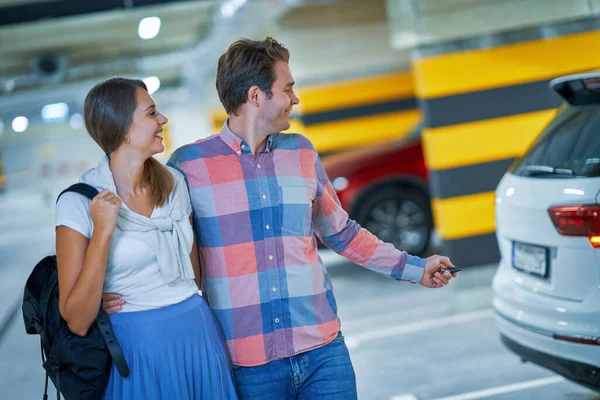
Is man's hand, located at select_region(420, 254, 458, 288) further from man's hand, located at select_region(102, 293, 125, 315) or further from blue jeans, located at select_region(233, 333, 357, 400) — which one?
man's hand, located at select_region(102, 293, 125, 315)

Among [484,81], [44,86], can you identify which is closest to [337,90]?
[44,86]

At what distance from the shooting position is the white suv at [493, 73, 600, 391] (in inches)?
124

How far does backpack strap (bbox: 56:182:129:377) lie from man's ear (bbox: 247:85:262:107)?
536 mm

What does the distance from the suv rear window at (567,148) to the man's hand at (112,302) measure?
202 centimetres

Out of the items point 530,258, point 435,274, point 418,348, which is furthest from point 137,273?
point 418,348

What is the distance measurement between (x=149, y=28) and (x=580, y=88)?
947cm

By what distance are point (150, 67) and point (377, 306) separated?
36.4 ft

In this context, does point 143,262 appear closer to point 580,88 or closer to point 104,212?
point 104,212

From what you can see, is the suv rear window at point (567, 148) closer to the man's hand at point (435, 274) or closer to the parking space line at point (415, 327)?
the man's hand at point (435, 274)

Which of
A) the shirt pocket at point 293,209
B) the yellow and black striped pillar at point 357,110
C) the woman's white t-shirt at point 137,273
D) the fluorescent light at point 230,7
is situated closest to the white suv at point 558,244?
the shirt pocket at point 293,209

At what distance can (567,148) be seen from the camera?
350cm

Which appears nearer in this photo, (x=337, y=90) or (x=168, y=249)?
(x=168, y=249)

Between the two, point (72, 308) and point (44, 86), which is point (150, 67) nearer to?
point (44, 86)

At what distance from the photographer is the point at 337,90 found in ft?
48.6
